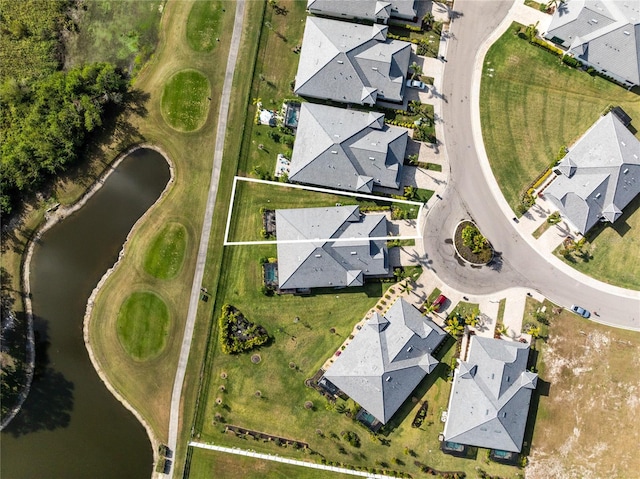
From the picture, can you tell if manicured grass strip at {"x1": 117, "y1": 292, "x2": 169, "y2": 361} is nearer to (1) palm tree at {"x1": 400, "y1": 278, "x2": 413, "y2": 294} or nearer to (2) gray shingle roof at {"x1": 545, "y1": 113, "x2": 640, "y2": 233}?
(1) palm tree at {"x1": 400, "y1": 278, "x2": 413, "y2": 294}

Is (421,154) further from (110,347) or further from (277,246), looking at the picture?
(110,347)

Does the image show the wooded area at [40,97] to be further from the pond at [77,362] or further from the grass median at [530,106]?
the grass median at [530,106]

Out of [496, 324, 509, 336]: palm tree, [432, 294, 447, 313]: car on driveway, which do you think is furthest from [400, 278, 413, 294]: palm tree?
[496, 324, 509, 336]: palm tree

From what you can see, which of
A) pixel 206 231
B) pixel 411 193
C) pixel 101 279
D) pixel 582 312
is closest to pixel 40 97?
pixel 101 279

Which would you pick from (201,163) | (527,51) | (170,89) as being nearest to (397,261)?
(201,163)

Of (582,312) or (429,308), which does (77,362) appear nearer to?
(429,308)
